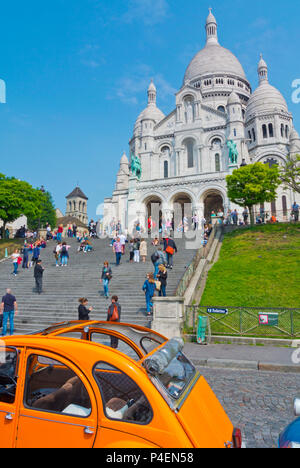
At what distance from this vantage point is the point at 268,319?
10414 mm

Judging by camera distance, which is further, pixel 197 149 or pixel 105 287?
pixel 197 149

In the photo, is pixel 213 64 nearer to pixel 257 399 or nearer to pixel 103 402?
pixel 257 399

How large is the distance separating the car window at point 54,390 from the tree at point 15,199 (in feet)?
107

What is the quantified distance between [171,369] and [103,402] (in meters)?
0.74

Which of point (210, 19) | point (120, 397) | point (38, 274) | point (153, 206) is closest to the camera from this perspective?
point (120, 397)

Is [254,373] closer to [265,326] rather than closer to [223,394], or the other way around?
[223,394]

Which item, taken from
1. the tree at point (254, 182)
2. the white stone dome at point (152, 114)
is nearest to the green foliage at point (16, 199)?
the tree at point (254, 182)

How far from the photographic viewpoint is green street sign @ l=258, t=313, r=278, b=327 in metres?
10.3

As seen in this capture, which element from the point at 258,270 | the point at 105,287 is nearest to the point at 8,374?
the point at 105,287

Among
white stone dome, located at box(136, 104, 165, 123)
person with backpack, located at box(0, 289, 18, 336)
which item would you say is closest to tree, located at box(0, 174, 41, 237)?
white stone dome, located at box(136, 104, 165, 123)

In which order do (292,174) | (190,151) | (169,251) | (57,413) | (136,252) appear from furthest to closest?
(190,151)
(292,174)
(136,252)
(169,251)
(57,413)

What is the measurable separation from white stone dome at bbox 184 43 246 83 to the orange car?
231 ft

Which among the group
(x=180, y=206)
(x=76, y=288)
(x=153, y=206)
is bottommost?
(x=76, y=288)

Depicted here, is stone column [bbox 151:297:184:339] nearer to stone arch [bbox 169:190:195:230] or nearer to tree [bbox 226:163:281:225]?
tree [bbox 226:163:281:225]
